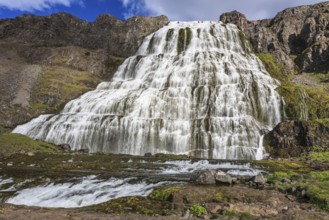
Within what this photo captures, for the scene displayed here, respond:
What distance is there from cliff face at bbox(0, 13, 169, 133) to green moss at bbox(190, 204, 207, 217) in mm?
46807

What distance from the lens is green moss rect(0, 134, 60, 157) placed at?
133 ft

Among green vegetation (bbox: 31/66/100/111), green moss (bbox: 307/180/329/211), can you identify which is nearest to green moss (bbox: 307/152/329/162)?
→ green moss (bbox: 307/180/329/211)

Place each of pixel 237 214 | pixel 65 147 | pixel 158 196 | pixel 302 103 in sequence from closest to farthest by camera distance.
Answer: pixel 237 214
pixel 158 196
pixel 65 147
pixel 302 103

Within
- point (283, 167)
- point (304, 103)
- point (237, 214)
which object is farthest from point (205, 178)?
point (304, 103)

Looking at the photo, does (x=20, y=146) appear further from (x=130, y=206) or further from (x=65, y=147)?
(x=130, y=206)

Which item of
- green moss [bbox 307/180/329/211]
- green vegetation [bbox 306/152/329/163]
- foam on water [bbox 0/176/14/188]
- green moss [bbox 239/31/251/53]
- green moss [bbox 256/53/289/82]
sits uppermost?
green moss [bbox 239/31/251/53]

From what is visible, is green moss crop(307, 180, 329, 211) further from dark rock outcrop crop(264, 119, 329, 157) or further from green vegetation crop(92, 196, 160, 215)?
dark rock outcrop crop(264, 119, 329, 157)

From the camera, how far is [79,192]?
20578 mm

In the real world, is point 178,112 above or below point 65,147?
above

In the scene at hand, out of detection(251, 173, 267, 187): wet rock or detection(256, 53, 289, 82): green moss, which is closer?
detection(251, 173, 267, 187): wet rock

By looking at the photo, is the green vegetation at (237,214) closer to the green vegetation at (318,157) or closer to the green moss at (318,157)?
the green vegetation at (318,157)

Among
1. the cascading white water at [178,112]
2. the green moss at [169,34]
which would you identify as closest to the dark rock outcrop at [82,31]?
the green moss at [169,34]

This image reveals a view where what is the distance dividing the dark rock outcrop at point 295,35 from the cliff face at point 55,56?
86.8 ft

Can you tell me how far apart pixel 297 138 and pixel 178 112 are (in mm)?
17939
